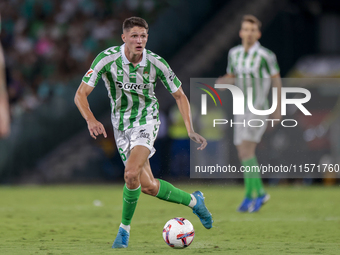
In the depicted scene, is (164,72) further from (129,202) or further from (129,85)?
(129,202)

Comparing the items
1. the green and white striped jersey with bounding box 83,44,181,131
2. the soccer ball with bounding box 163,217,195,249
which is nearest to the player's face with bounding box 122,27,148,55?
the green and white striped jersey with bounding box 83,44,181,131

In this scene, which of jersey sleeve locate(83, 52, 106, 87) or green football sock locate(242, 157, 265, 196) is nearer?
jersey sleeve locate(83, 52, 106, 87)

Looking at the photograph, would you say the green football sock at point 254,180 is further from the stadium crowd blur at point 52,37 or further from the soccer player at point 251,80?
the stadium crowd blur at point 52,37

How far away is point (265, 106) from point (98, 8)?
8.85m

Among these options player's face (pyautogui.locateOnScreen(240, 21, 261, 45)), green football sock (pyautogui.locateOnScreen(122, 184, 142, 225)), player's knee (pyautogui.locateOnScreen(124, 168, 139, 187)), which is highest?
player's face (pyautogui.locateOnScreen(240, 21, 261, 45))

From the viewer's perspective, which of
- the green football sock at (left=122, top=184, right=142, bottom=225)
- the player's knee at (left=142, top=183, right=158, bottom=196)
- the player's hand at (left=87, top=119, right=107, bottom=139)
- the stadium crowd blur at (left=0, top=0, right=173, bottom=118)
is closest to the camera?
the player's hand at (left=87, top=119, right=107, bottom=139)

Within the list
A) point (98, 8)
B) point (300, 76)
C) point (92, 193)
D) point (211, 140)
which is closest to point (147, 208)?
point (92, 193)

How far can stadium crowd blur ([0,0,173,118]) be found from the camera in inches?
597

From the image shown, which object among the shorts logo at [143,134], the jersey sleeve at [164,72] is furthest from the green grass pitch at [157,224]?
the jersey sleeve at [164,72]

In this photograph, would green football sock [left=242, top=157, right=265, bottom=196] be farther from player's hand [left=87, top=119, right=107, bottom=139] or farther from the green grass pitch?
player's hand [left=87, top=119, right=107, bottom=139]

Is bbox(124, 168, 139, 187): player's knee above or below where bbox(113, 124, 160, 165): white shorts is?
below

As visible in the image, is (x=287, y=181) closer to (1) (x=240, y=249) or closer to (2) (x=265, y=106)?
(2) (x=265, y=106)

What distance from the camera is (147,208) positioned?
899 centimetres

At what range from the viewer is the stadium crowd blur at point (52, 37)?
15.2m
